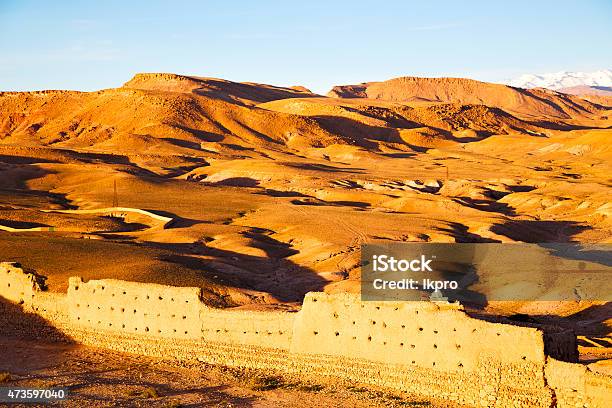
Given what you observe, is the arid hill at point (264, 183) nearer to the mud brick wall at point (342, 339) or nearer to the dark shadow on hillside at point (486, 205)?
the dark shadow on hillside at point (486, 205)

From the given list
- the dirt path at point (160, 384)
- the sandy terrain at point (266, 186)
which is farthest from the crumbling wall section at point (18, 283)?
the dirt path at point (160, 384)

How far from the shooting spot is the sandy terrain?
29.0 metres

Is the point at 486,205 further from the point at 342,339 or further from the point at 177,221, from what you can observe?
the point at 342,339

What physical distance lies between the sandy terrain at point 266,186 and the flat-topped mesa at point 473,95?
25.2 metres

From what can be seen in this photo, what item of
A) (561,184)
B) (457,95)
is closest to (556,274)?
(561,184)

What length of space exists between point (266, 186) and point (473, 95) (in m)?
119

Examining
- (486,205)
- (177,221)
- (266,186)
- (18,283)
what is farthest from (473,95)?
(18,283)

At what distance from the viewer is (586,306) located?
82.1 ft

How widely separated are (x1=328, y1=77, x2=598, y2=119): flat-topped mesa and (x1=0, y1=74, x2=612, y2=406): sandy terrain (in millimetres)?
25174

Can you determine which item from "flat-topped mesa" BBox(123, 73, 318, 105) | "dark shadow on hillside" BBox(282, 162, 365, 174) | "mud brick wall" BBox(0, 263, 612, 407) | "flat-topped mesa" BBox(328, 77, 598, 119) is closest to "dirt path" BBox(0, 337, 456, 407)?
"mud brick wall" BBox(0, 263, 612, 407)

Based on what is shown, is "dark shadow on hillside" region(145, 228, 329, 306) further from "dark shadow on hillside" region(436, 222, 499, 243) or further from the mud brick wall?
"dark shadow on hillside" region(436, 222, 499, 243)

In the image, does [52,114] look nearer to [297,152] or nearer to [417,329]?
[297,152]

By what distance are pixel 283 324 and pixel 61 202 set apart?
34107 millimetres

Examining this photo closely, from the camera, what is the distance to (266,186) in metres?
62.6
